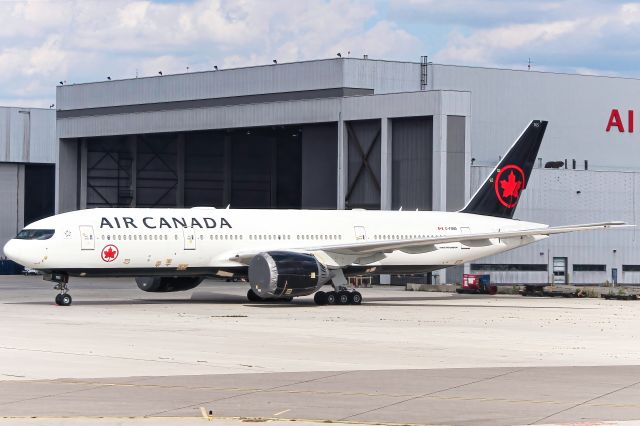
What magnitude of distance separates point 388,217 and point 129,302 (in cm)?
1214

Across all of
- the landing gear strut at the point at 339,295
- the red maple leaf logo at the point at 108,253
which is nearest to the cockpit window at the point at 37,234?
the red maple leaf logo at the point at 108,253

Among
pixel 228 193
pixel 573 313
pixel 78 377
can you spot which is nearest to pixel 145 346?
pixel 78 377

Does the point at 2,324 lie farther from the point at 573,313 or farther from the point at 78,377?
the point at 573,313

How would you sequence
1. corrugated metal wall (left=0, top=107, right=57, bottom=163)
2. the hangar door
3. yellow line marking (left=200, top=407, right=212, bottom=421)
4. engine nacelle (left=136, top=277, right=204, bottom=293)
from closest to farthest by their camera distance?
1. yellow line marking (left=200, top=407, right=212, bottom=421)
2. engine nacelle (left=136, top=277, right=204, bottom=293)
3. the hangar door
4. corrugated metal wall (left=0, top=107, right=57, bottom=163)

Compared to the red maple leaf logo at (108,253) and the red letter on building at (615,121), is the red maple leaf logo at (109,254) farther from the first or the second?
the red letter on building at (615,121)

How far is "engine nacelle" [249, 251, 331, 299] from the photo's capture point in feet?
145

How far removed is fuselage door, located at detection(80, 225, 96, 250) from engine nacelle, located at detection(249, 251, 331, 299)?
19.9ft

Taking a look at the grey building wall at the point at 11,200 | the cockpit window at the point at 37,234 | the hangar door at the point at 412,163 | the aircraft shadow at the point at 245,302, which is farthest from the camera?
the grey building wall at the point at 11,200

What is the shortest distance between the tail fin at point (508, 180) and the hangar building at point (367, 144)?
960 cm

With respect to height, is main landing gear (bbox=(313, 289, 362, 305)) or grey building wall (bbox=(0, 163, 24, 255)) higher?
grey building wall (bbox=(0, 163, 24, 255))

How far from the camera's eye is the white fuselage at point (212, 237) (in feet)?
143

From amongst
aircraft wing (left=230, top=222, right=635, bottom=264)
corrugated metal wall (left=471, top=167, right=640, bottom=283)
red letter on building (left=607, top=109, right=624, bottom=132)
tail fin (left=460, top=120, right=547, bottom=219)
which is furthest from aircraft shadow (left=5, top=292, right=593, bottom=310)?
red letter on building (left=607, top=109, right=624, bottom=132)

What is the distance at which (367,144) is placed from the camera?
71.0 metres

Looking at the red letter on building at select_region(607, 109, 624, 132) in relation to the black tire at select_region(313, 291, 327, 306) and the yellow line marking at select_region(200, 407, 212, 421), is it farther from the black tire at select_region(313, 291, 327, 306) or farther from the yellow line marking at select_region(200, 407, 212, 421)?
the yellow line marking at select_region(200, 407, 212, 421)
